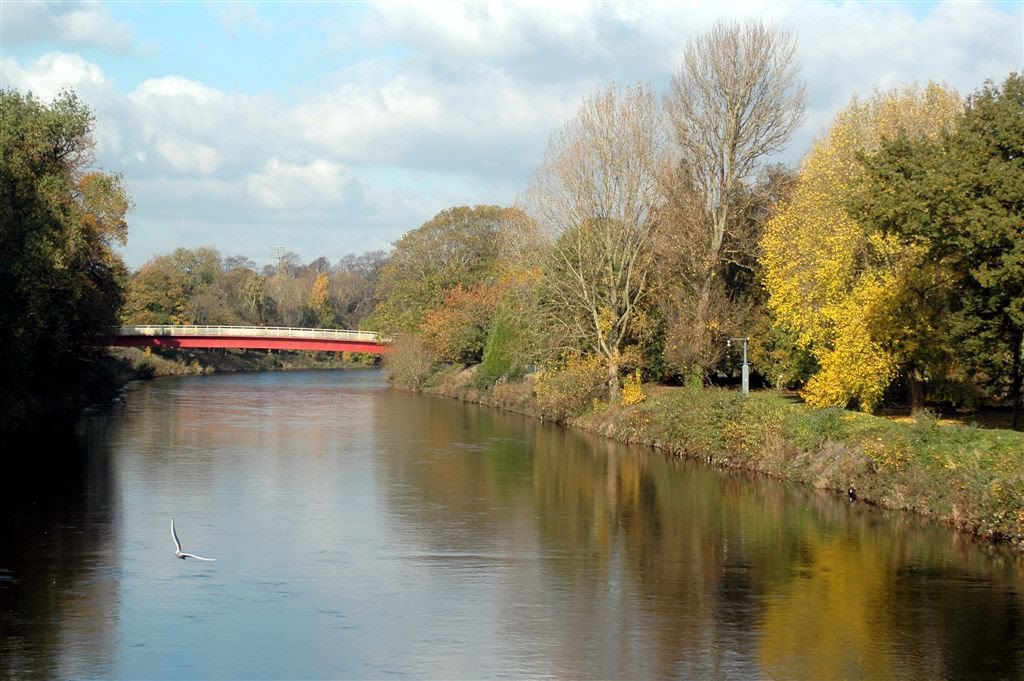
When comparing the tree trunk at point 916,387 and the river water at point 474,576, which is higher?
the tree trunk at point 916,387

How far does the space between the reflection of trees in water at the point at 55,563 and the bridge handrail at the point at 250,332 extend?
54070 millimetres

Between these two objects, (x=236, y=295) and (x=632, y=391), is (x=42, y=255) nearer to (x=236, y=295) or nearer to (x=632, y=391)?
(x=632, y=391)

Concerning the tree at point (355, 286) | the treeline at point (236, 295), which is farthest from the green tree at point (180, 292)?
the tree at point (355, 286)

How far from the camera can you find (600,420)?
5053 cm

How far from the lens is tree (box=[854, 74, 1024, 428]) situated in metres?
28.5

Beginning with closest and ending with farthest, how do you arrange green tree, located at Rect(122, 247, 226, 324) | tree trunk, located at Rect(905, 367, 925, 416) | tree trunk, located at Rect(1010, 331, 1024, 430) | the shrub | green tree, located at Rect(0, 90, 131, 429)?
tree trunk, located at Rect(1010, 331, 1024, 430) → tree trunk, located at Rect(905, 367, 925, 416) → green tree, located at Rect(0, 90, 131, 429) → the shrub → green tree, located at Rect(122, 247, 226, 324)

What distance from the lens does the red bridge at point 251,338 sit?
3605 inches

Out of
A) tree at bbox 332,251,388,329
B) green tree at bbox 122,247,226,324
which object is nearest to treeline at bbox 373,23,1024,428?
green tree at bbox 122,247,226,324

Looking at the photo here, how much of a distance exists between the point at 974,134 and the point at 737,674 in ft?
63.0

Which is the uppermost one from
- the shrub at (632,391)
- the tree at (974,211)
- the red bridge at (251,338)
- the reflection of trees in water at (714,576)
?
the tree at (974,211)

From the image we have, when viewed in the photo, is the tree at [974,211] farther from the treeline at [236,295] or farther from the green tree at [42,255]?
the treeline at [236,295]

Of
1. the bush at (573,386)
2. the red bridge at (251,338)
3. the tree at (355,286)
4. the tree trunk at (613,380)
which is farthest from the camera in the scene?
the tree at (355,286)

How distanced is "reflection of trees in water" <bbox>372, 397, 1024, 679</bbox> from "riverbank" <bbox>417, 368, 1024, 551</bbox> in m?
0.84

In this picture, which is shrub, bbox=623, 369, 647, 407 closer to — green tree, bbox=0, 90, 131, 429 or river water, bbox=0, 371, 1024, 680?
river water, bbox=0, 371, 1024, 680
